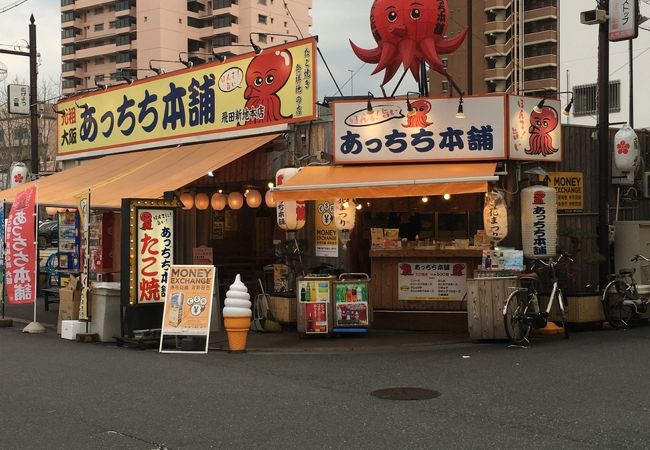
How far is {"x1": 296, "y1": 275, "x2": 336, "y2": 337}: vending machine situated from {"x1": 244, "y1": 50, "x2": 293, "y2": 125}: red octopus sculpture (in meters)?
3.79

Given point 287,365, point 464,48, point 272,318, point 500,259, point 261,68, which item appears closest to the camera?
point 287,365

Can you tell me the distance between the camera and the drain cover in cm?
765

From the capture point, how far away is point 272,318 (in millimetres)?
13477

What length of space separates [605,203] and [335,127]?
17.9 feet

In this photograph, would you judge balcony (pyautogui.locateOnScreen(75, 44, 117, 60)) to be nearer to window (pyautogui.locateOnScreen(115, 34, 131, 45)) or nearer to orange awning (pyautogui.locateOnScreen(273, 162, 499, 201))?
window (pyautogui.locateOnScreen(115, 34, 131, 45))

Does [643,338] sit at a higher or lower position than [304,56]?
lower

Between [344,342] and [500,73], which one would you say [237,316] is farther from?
[500,73]

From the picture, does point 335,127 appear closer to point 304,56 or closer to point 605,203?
point 304,56

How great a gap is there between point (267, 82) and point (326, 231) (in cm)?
345

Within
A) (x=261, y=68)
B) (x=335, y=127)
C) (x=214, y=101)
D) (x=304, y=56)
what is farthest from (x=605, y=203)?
(x=214, y=101)

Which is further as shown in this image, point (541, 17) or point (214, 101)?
point (541, 17)

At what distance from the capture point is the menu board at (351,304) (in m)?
12.1

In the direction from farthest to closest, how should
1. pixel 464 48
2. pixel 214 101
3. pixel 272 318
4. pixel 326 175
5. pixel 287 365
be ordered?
1. pixel 464 48
2. pixel 214 101
3. pixel 272 318
4. pixel 326 175
5. pixel 287 365

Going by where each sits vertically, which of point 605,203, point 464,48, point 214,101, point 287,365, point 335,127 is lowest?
point 287,365
